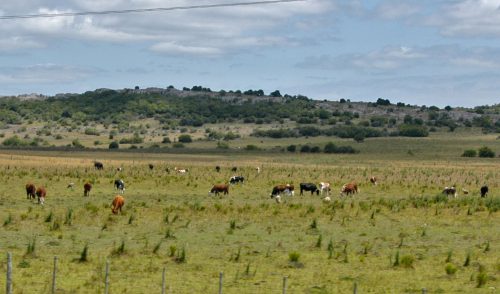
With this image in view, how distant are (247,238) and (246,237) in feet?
0.83

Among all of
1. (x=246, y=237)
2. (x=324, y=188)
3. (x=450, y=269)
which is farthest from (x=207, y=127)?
(x=450, y=269)

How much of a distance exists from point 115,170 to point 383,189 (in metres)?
24.1

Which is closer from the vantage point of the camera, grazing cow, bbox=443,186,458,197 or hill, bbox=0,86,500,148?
grazing cow, bbox=443,186,458,197

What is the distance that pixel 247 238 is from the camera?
114ft

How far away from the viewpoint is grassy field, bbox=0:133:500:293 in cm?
2572

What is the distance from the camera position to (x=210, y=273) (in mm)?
26781

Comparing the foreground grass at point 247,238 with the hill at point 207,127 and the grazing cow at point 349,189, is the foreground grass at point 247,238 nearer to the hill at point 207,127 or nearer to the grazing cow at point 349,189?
the grazing cow at point 349,189

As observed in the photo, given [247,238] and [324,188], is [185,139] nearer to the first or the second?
[324,188]

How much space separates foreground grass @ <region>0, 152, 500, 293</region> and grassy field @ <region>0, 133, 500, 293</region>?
52 mm

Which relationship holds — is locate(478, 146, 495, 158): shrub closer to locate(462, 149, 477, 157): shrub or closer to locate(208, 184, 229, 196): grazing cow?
locate(462, 149, 477, 157): shrub

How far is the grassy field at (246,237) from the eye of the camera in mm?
25719

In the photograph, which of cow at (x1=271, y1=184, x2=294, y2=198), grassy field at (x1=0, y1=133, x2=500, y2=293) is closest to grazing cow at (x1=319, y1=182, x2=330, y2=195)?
grassy field at (x1=0, y1=133, x2=500, y2=293)

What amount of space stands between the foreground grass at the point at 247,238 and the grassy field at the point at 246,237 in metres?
0.05

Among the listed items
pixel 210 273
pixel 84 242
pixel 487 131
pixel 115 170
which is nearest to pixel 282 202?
pixel 84 242
